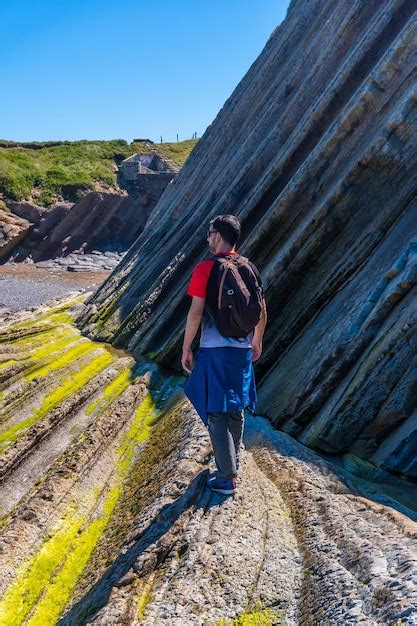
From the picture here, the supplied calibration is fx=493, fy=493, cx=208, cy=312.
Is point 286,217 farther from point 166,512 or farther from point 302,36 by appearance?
point 302,36

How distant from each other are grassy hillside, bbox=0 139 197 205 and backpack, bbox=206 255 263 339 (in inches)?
1844

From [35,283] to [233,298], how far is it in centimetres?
3294

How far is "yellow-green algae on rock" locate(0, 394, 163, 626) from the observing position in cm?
466

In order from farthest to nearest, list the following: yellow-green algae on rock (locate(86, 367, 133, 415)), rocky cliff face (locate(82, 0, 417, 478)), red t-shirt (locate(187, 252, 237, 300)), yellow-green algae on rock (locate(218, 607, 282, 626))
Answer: yellow-green algae on rock (locate(86, 367, 133, 415)) → rocky cliff face (locate(82, 0, 417, 478)) → red t-shirt (locate(187, 252, 237, 300)) → yellow-green algae on rock (locate(218, 607, 282, 626))

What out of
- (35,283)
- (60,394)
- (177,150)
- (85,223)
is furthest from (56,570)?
(177,150)

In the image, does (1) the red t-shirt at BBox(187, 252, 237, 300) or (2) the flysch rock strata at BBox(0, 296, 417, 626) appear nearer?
(2) the flysch rock strata at BBox(0, 296, 417, 626)

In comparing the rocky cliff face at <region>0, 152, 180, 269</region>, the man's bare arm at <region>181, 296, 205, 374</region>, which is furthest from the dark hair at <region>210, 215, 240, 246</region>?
the rocky cliff face at <region>0, 152, 180, 269</region>

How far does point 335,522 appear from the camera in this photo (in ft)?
14.6

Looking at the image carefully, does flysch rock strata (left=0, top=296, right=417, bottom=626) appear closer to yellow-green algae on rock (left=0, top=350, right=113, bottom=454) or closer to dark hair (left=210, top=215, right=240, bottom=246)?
yellow-green algae on rock (left=0, top=350, right=113, bottom=454)

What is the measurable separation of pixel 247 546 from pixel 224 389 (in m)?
1.39

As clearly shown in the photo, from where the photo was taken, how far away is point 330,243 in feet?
28.2

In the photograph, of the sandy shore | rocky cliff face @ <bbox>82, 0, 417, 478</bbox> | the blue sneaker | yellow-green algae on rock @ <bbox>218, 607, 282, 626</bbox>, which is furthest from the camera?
the sandy shore

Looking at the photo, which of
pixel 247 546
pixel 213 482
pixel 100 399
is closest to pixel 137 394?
pixel 100 399

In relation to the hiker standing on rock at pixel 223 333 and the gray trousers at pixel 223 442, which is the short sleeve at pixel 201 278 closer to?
the hiker standing on rock at pixel 223 333
